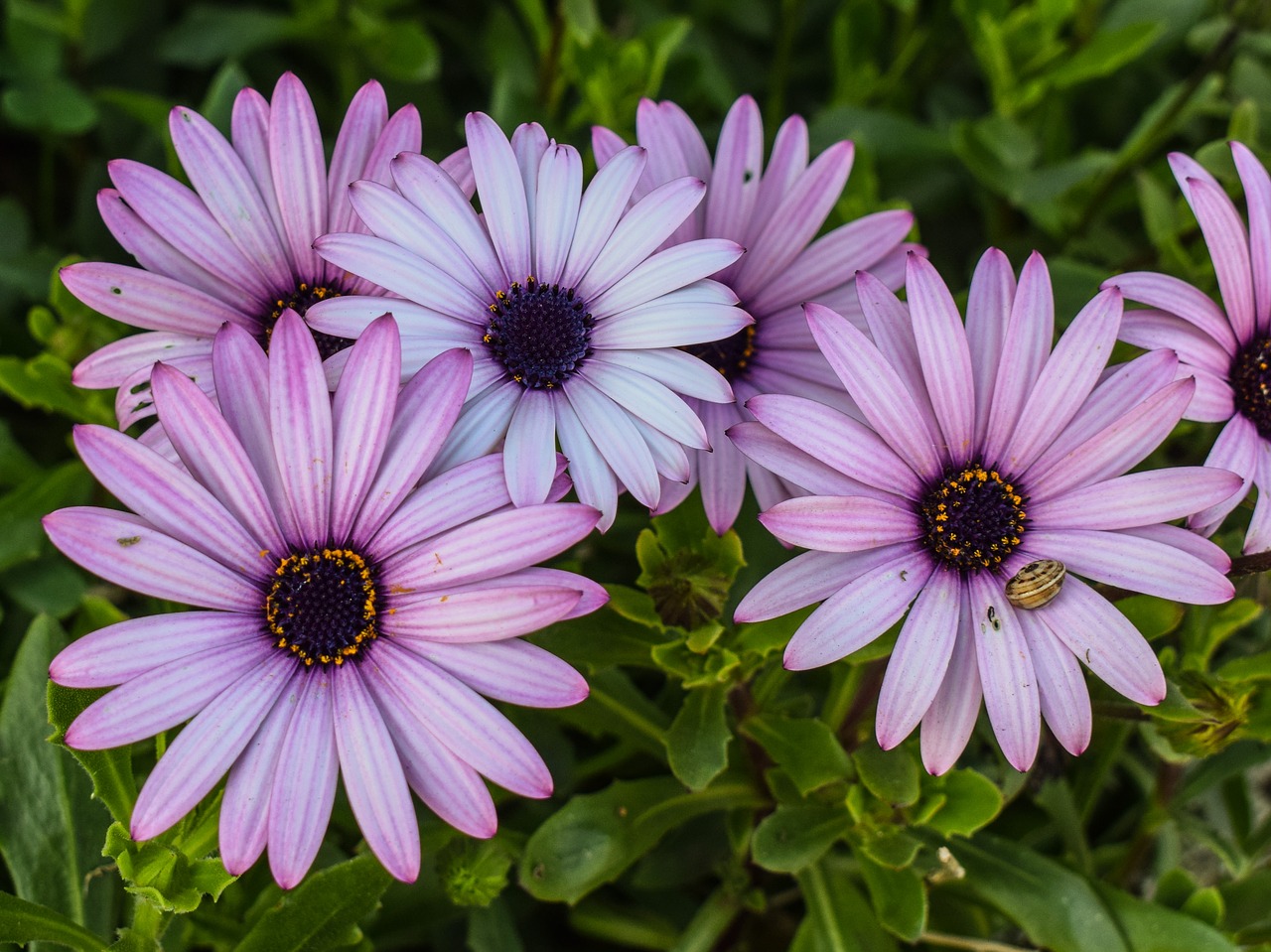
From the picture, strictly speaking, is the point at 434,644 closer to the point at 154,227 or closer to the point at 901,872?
the point at 154,227

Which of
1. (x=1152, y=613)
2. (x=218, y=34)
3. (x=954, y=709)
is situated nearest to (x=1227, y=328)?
(x=1152, y=613)

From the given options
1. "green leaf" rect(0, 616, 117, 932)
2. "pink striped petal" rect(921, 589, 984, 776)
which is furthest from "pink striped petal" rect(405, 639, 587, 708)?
"green leaf" rect(0, 616, 117, 932)

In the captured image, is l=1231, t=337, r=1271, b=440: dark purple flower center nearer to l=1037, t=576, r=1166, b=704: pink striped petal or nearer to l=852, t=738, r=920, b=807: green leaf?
l=1037, t=576, r=1166, b=704: pink striped petal

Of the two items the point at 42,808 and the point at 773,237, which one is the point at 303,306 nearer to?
the point at 773,237

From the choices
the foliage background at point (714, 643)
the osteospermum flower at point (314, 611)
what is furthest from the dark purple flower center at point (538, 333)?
the foliage background at point (714, 643)

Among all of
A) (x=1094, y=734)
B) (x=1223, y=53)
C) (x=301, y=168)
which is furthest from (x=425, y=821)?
(x=1223, y=53)

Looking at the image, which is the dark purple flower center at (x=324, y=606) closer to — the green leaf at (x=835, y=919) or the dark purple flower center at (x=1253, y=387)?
the green leaf at (x=835, y=919)

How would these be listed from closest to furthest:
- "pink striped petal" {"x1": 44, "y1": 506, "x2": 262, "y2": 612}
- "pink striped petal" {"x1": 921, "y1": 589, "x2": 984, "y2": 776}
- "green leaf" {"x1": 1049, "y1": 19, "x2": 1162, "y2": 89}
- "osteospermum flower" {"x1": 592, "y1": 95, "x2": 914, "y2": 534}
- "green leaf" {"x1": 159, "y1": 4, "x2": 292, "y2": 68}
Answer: "pink striped petal" {"x1": 44, "y1": 506, "x2": 262, "y2": 612} < "pink striped petal" {"x1": 921, "y1": 589, "x2": 984, "y2": 776} < "osteospermum flower" {"x1": 592, "y1": 95, "x2": 914, "y2": 534} < "green leaf" {"x1": 1049, "y1": 19, "x2": 1162, "y2": 89} < "green leaf" {"x1": 159, "y1": 4, "x2": 292, "y2": 68}
